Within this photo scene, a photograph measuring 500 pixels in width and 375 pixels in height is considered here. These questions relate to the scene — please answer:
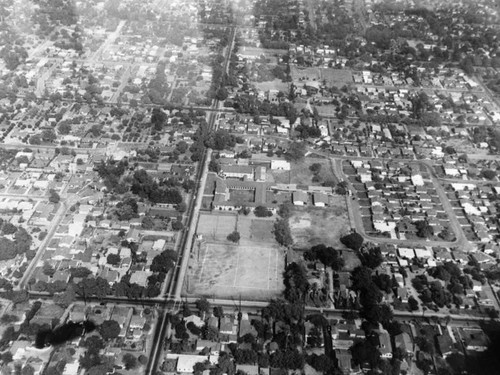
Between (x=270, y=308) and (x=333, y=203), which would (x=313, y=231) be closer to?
(x=333, y=203)

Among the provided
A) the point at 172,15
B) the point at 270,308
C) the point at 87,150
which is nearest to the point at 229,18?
the point at 172,15

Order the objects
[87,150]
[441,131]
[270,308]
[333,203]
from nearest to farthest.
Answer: [270,308] < [333,203] < [87,150] < [441,131]

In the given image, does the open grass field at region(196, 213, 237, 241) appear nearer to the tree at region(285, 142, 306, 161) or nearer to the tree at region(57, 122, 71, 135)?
the tree at region(285, 142, 306, 161)

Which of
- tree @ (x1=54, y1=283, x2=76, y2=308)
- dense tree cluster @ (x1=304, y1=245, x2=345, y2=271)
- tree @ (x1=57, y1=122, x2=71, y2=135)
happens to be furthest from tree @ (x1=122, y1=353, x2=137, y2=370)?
tree @ (x1=57, y1=122, x2=71, y2=135)

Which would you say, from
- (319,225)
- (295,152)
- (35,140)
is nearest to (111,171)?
(35,140)

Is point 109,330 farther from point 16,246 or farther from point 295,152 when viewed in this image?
point 295,152
